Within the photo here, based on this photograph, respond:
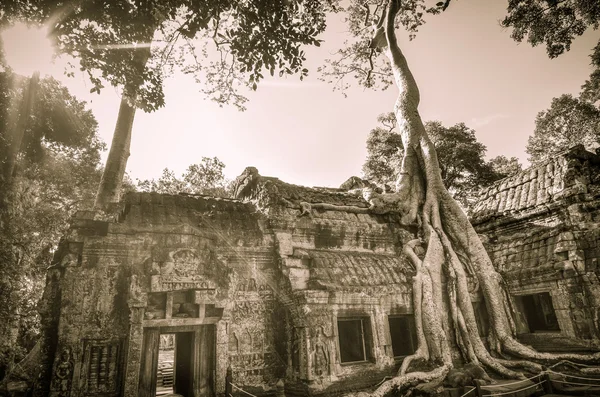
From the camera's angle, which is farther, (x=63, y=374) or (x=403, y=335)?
(x=403, y=335)

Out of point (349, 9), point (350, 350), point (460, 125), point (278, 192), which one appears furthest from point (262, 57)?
point (460, 125)

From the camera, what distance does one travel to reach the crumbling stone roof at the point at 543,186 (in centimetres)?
913

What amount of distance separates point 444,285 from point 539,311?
11.5 feet

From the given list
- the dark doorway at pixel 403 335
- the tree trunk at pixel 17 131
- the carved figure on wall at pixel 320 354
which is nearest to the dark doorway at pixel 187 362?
the carved figure on wall at pixel 320 354

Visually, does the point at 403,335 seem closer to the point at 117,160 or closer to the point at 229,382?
the point at 229,382

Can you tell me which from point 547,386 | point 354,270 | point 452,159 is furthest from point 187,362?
point 452,159

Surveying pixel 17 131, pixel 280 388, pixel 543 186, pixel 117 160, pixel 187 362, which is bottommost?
pixel 280 388

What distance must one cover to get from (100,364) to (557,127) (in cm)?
2279

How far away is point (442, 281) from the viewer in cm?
799

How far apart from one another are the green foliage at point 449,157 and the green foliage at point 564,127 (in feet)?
6.45

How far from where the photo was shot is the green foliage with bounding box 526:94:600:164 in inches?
690

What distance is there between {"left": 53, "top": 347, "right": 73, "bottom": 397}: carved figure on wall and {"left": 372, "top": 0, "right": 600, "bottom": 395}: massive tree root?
4420 mm

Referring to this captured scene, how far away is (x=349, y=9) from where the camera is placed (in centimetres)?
1464

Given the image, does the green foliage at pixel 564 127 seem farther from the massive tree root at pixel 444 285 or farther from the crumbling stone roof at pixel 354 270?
the crumbling stone roof at pixel 354 270
